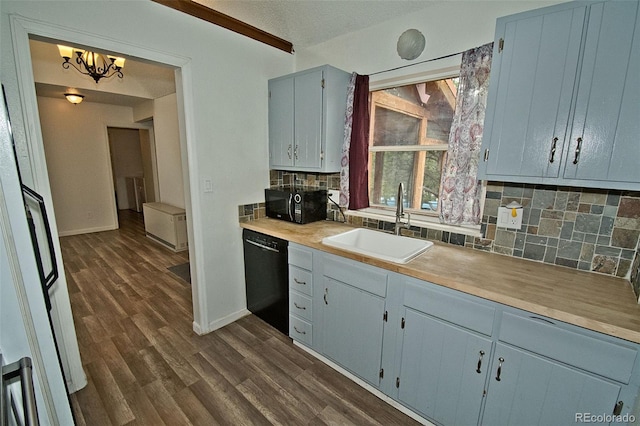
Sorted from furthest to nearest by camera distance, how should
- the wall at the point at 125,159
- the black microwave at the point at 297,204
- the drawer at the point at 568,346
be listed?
1. the wall at the point at 125,159
2. the black microwave at the point at 297,204
3. the drawer at the point at 568,346

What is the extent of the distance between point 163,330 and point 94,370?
1.73ft

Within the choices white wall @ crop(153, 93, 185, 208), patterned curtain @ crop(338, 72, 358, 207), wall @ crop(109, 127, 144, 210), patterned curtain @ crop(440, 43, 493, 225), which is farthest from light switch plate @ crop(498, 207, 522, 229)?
wall @ crop(109, 127, 144, 210)

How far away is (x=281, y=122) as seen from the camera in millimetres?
2504

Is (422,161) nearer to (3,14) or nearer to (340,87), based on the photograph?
(340,87)

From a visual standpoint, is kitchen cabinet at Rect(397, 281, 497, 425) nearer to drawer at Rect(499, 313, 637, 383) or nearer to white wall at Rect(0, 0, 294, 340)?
drawer at Rect(499, 313, 637, 383)

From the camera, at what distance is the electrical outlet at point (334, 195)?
252cm

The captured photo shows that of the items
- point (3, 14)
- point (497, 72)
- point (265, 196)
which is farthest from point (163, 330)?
point (497, 72)

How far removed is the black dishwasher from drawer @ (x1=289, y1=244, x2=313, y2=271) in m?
0.06

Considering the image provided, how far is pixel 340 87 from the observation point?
7.38ft

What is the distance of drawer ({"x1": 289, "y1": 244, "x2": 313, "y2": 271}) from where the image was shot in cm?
200

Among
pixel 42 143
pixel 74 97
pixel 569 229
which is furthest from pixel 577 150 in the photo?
pixel 74 97

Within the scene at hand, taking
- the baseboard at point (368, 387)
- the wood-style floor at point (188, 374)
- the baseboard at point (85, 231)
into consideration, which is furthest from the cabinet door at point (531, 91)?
the baseboard at point (85, 231)

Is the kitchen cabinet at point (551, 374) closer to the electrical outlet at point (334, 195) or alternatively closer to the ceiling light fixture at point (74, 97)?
the electrical outlet at point (334, 195)

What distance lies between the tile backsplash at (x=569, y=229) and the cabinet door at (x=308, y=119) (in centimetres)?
126
